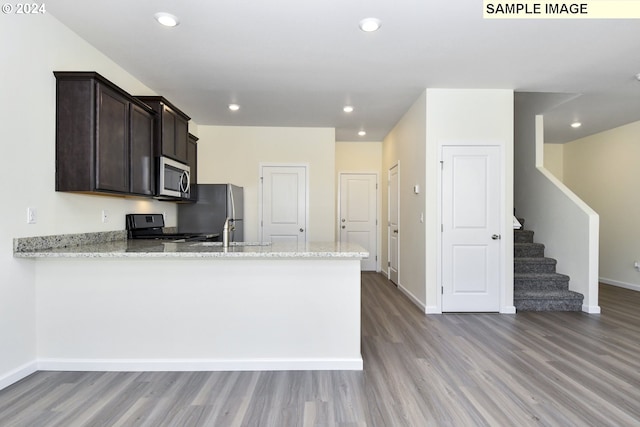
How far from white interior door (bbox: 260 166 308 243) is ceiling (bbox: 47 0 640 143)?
4.24 ft

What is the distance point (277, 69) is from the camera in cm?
322

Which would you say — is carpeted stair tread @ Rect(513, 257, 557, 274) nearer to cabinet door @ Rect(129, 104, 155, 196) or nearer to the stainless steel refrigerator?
the stainless steel refrigerator

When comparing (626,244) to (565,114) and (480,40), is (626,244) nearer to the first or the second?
(565,114)

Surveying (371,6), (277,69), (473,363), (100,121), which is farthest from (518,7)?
(100,121)

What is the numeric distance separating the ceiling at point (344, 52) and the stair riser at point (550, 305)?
2532 millimetres

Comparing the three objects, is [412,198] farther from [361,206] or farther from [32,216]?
[32,216]

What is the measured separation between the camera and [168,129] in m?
3.52

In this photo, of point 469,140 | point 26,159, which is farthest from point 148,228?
point 469,140

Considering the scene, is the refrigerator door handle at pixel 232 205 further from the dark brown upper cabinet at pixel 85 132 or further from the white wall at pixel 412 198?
the white wall at pixel 412 198

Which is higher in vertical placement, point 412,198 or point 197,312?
point 412,198

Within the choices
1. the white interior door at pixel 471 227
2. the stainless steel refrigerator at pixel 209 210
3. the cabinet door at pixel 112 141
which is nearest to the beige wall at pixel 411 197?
the white interior door at pixel 471 227

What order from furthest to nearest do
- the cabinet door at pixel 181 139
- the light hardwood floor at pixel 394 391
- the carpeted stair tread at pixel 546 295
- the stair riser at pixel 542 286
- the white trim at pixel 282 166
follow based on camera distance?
the white trim at pixel 282 166 → the stair riser at pixel 542 286 → the carpeted stair tread at pixel 546 295 → the cabinet door at pixel 181 139 → the light hardwood floor at pixel 394 391

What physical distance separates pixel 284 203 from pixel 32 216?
347 cm

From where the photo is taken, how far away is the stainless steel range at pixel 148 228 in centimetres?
347
